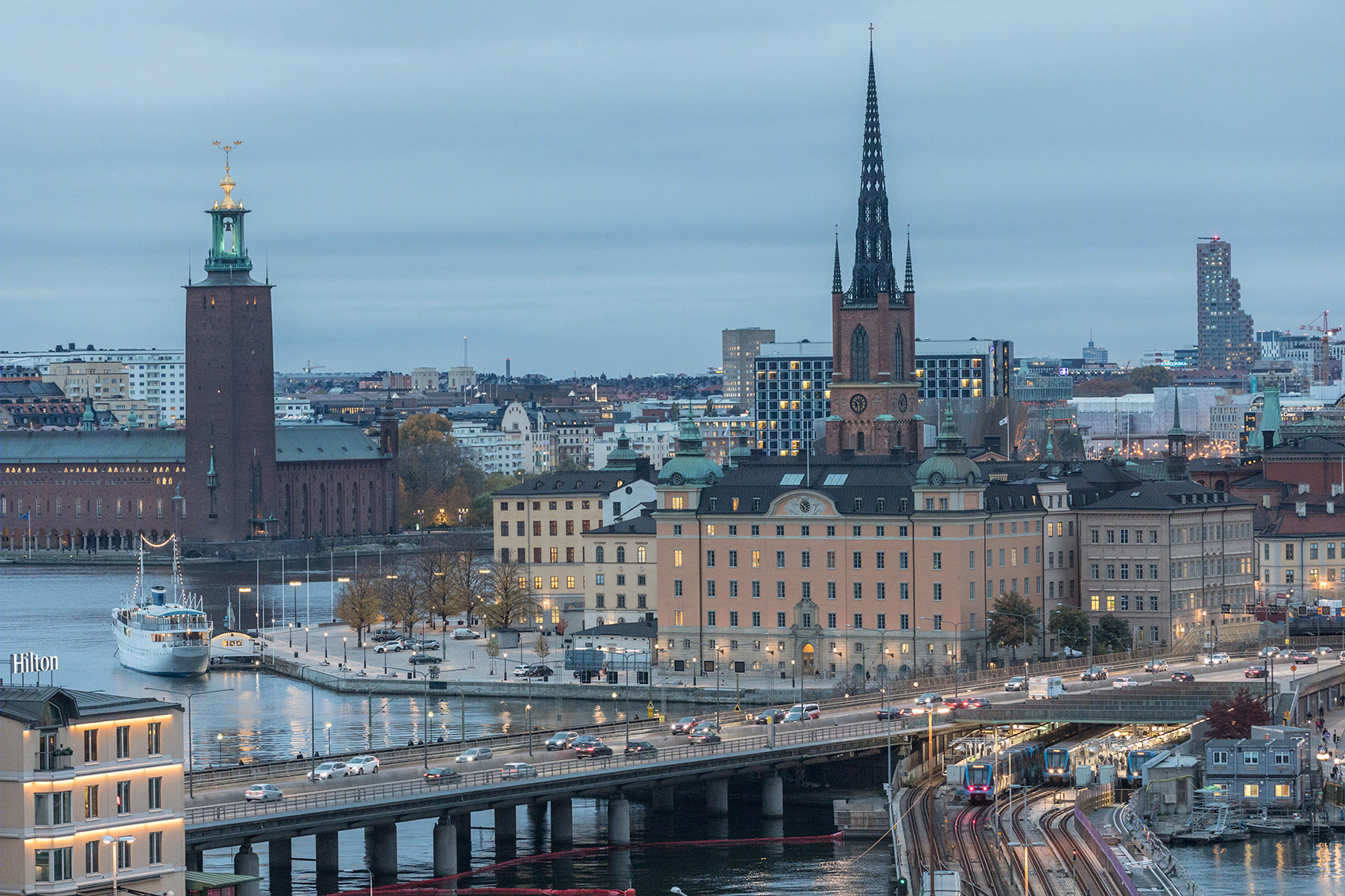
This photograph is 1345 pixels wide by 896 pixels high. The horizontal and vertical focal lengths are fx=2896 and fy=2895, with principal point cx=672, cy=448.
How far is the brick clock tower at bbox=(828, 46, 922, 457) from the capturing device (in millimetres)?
122000

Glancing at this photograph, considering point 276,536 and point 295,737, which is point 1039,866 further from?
point 276,536

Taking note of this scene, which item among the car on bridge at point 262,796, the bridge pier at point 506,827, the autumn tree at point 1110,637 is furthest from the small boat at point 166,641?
the car on bridge at point 262,796

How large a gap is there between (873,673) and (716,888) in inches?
1273

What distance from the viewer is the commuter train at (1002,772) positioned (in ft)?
237

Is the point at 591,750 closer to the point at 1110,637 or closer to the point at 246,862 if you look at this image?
the point at 246,862

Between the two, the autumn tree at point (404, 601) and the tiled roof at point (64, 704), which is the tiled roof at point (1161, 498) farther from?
the tiled roof at point (64, 704)

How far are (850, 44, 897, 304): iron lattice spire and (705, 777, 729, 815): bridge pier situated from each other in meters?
51.4

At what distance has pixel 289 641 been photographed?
117625mm

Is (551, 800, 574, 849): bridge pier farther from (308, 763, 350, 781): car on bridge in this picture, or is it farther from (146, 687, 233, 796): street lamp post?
(146, 687, 233, 796): street lamp post

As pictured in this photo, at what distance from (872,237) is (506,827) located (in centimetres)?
5733

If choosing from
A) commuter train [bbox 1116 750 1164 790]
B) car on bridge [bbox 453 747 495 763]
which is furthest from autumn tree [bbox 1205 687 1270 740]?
car on bridge [bbox 453 747 495 763]

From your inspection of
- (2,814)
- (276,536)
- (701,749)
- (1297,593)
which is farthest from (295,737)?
(276,536)

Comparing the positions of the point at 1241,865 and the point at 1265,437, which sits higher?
the point at 1265,437

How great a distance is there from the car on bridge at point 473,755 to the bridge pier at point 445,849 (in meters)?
5.11
